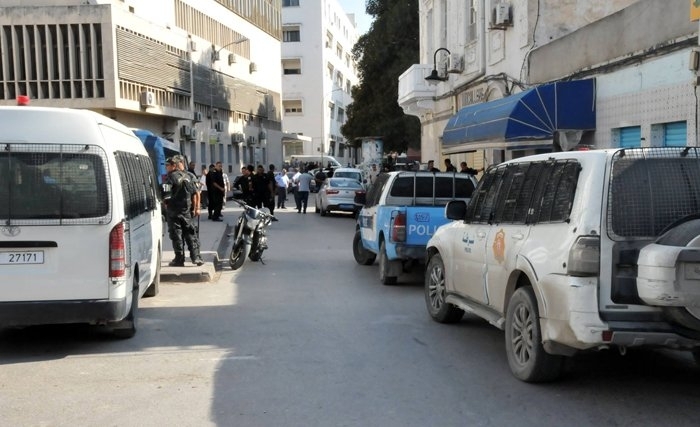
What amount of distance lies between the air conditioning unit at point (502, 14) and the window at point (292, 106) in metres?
62.9

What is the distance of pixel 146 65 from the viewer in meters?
34.5

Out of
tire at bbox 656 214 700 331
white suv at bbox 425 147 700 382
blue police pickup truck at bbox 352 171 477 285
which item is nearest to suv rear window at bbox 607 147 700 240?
white suv at bbox 425 147 700 382

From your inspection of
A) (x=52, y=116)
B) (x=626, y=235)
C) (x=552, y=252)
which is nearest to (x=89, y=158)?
(x=52, y=116)

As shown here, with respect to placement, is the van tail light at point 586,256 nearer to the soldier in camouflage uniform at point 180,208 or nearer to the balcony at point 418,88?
the soldier in camouflage uniform at point 180,208

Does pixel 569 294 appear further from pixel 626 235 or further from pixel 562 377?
pixel 562 377

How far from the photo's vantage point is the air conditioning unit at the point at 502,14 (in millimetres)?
18812

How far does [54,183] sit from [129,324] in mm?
1652

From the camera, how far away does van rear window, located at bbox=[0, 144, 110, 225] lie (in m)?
6.70

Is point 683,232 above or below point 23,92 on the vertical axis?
below

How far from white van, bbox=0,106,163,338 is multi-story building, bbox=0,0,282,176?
2595 centimetres

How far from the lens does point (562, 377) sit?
6.06m

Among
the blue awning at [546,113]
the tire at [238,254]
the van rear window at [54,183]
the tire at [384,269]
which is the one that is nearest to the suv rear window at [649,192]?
the van rear window at [54,183]

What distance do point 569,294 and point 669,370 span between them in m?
1.88

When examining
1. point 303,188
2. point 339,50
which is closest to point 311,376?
point 303,188
